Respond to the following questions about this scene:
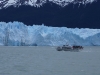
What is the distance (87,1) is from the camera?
8800 cm

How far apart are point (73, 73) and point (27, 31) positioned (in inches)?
1341

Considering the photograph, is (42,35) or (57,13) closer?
(42,35)

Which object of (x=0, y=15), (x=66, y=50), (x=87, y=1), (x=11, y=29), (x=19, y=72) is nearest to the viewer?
(x=19, y=72)

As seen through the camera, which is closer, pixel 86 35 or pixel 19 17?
pixel 86 35

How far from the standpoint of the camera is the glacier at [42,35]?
54062 mm

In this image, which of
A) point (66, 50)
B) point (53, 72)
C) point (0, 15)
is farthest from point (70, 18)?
point (53, 72)

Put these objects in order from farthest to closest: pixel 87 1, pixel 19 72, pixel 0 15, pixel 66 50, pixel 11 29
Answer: pixel 87 1 → pixel 0 15 → pixel 11 29 → pixel 66 50 → pixel 19 72

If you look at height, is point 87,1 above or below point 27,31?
above

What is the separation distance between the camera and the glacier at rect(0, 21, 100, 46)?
2128 inches

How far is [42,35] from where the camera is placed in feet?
177

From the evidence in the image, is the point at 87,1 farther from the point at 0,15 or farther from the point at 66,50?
the point at 66,50

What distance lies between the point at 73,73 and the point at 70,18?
205 ft

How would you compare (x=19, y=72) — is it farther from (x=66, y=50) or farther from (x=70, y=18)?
(x=70, y=18)

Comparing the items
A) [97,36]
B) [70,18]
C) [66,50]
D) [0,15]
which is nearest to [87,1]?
[70,18]
